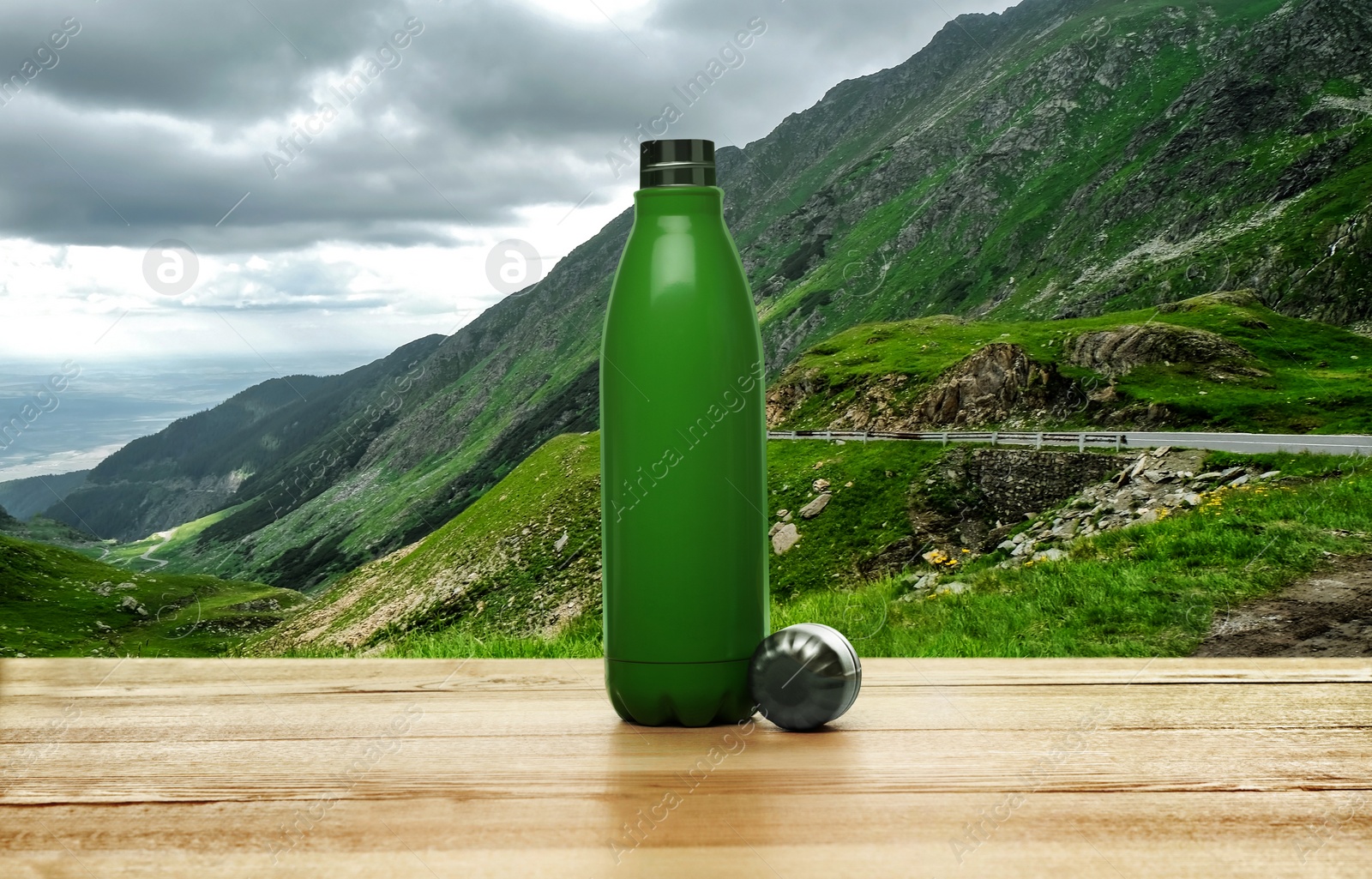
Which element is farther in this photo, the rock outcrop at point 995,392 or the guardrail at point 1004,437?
the rock outcrop at point 995,392

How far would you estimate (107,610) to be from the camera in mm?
84562

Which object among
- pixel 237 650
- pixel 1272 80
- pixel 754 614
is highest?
→ pixel 1272 80

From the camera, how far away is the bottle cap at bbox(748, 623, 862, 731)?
6.33ft

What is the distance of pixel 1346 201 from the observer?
275 ft

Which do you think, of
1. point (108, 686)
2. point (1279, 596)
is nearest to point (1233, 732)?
point (108, 686)

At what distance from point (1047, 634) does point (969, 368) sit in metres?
38.4

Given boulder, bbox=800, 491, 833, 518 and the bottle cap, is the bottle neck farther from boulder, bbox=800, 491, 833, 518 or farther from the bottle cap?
boulder, bbox=800, 491, 833, 518

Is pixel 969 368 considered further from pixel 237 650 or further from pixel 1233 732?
pixel 237 650

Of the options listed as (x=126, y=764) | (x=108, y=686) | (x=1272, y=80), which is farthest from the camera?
(x=1272, y=80)

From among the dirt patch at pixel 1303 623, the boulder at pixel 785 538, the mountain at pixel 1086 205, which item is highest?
the mountain at pixel 1086 205

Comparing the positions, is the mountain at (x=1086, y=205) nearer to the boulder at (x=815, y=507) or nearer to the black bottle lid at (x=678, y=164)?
the boulder at (x=815, y=507)

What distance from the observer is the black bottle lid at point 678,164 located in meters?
2.01

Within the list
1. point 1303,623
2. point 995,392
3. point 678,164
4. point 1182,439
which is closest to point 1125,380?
point 995,392

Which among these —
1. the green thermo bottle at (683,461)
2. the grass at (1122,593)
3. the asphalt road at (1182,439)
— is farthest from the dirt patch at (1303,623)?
the asphalt road at (1182,439)
